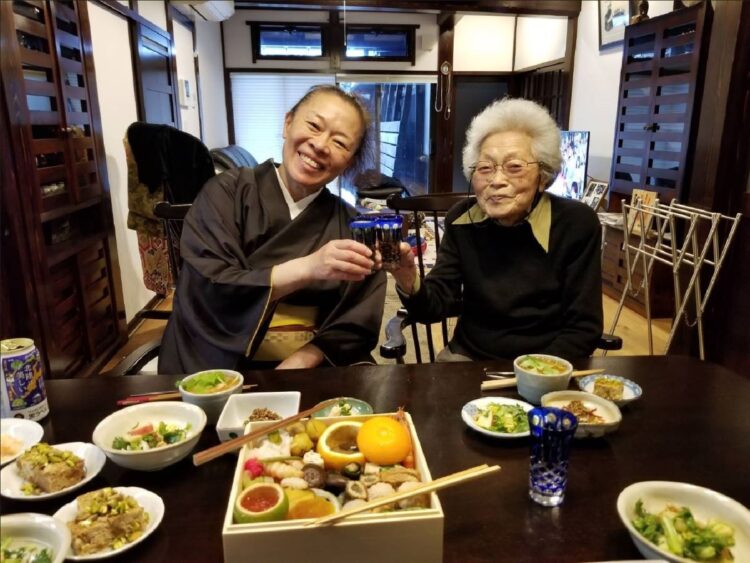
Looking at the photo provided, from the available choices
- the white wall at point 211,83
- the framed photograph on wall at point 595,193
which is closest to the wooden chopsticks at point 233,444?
the framed photograph on wall at point 595,193

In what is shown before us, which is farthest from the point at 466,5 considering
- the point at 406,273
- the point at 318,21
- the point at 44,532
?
the point at 44,532

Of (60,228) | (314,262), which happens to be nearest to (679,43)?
(314,262)

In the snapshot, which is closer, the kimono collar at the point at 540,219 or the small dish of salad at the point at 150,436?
the small dish of salad at the point at 150,436

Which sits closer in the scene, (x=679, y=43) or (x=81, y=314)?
(x=81, y=314)

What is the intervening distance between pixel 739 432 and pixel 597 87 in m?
4.89

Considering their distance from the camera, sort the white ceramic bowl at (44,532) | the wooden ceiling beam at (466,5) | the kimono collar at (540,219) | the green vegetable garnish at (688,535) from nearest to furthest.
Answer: the white ceramic bowl at (44,532) < the green vegetable garnish at (688,535) < the kimono collar at (540,219) < the wooden ceiling beam at (466,5)

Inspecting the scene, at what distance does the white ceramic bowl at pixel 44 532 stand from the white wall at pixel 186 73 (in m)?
4.82

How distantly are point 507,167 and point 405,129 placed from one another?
6094mm

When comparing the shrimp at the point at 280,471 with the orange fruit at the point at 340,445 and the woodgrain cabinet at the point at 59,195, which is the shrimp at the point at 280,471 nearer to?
the orange fruit at the point at 340,445

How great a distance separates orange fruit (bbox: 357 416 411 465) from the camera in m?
0.71

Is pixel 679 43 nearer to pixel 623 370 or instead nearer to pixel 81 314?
pixel 623 370

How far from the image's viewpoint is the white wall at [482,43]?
6.70 metres

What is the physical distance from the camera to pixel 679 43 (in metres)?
3.67

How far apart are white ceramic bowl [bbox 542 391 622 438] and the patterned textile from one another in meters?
2.62
